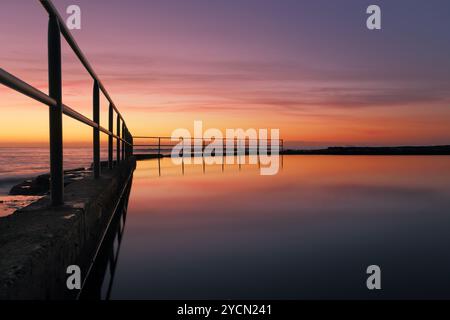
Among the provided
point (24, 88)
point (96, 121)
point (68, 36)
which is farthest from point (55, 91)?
point (96, 121)

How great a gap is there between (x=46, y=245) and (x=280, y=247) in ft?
5.88

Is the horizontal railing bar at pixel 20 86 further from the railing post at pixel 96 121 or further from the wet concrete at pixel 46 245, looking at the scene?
the railing post at pixel 96 121

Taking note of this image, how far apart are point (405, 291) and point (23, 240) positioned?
166cm

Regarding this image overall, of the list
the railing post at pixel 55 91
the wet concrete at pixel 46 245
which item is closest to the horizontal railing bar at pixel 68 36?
the railing post at pixel 55 91

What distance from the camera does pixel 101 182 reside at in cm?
346

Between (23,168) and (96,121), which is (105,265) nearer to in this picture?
(96,121)

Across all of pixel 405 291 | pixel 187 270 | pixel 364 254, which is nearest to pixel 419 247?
pixel 364 254

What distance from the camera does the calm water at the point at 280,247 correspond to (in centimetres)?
217

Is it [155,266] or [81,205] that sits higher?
[81,205]

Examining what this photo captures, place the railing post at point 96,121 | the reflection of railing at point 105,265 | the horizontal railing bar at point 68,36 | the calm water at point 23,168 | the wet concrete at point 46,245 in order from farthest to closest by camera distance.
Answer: the calm water at point 23,168
the railing post at point 96,121
the reflection of railing at point 105,265
the horizontal railing bar at point 68,36
the wet concrete at point 46,245

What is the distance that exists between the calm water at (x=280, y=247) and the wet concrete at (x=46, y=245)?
1.04 ft

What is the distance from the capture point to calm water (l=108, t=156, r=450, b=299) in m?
2.17

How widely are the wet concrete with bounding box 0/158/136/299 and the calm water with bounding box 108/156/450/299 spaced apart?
12.5 inches
